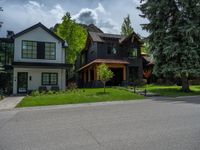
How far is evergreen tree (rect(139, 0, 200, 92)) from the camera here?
22172 millimetres

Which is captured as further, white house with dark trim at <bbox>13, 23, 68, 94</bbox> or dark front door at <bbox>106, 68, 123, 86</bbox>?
dark front door at <bbox>106, 68, 123, 86</bbox>

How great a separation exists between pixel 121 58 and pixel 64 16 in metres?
12.7

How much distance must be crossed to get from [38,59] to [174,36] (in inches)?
614

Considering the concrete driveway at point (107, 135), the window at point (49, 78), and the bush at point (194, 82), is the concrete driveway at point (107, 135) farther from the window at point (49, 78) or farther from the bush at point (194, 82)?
the bush at point (194, 82)

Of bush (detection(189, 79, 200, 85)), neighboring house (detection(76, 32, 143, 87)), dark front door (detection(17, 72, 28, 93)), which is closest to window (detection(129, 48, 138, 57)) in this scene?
neighboring house (detection(76, 32, 143, 87))

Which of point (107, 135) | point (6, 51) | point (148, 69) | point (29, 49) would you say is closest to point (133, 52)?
point (148, 69)

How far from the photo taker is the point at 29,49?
84.0 feet

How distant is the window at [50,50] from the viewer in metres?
26.2

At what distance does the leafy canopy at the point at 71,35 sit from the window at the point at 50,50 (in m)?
10.6

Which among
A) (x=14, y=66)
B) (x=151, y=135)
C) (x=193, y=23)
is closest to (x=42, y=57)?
(x=14, y=66)

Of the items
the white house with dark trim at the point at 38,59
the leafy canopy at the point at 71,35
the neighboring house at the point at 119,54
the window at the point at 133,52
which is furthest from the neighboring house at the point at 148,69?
the white house with dark trim at the point at 38,59

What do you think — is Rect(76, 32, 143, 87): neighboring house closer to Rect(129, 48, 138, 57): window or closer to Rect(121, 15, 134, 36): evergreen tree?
Rect(129, 48, 138, 57): window

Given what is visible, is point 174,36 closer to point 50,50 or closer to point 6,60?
point 50,50

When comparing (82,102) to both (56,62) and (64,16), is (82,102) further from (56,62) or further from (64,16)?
(64,16)
